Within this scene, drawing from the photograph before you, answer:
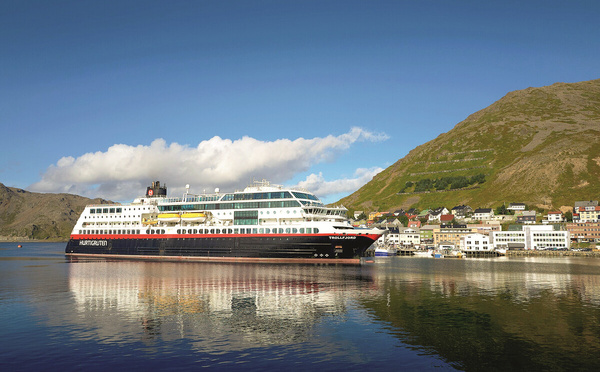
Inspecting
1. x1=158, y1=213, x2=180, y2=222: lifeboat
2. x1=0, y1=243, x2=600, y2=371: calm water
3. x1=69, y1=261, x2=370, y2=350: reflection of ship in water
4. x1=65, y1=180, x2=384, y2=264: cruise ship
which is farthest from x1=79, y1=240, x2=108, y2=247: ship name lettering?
x1=0, y1=243, x2=600, y2=371: calm water

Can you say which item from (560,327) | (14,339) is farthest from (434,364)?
(14,339)

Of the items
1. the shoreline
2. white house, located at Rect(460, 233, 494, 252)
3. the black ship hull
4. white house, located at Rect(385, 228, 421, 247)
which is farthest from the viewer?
white house, located at Rect(385, 228, 421, 247)

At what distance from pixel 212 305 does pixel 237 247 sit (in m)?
50.7

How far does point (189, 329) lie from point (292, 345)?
7.41 m

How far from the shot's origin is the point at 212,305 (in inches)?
1373

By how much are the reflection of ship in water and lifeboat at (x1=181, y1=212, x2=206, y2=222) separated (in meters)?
34.9

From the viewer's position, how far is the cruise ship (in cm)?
7969

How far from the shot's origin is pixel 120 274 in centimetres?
6109

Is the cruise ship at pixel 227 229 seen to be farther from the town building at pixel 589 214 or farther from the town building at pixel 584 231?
the town building at pixel 589 214

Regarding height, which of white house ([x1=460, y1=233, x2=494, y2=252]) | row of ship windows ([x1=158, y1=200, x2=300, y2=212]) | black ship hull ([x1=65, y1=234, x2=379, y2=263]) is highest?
row of ship windows ([x1=158, y1=200, x2=300, y2=212])

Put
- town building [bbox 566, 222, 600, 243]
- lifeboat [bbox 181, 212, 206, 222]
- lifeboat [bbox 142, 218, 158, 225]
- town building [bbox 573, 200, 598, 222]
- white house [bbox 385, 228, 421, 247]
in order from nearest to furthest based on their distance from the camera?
1. lifeboat [bbox 181, 212, 206, 222]
2. lifeboat [bbox 142, 218, 158, 225]
3. town building [bbox 566, 222, 600, 243]
4. town building [bbox 573, 200, 598, 222]
5. white house [bbox 385, 228, 421, 247]

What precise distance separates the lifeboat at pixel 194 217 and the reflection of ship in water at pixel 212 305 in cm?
3489

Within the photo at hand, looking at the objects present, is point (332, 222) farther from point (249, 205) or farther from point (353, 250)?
point (249, 205)

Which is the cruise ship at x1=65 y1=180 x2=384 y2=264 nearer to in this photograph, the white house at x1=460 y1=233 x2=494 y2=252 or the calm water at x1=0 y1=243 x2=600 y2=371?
the calm water at x1=0 y1=243 x2=600 y2=371
